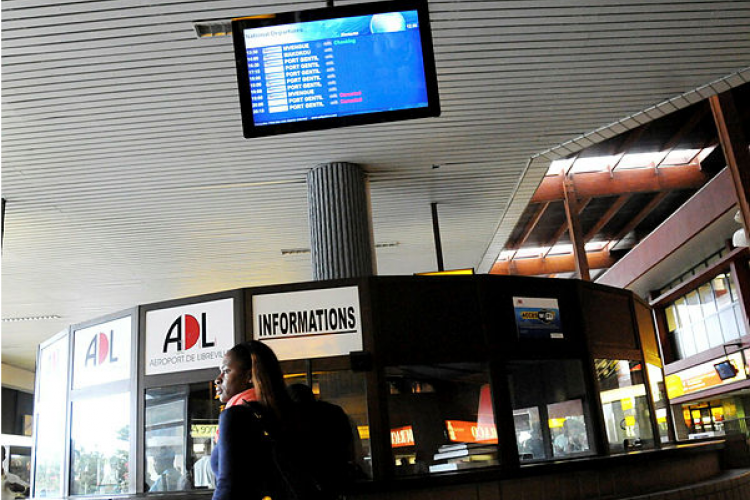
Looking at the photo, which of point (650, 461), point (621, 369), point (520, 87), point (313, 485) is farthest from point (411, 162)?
point (313, 485)

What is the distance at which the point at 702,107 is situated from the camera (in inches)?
546

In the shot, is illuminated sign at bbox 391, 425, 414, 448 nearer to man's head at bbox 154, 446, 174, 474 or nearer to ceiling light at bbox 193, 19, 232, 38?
man's head at bbox 154, 446, 174, 474

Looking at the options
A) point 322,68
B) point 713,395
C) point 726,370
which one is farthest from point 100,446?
point 713,395

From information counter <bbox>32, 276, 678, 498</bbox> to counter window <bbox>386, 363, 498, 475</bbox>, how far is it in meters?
0.01

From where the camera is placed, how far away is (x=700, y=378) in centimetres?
1902

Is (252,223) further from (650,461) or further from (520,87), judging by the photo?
(650,461)

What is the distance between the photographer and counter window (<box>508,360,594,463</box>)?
671 centimetres

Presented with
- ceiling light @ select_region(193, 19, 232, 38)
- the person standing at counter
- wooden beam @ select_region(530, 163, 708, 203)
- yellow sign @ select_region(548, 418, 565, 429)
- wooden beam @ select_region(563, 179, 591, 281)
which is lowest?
the person standing at counter

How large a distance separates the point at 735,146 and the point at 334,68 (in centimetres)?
975

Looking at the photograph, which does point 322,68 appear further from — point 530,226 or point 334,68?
point 530,226

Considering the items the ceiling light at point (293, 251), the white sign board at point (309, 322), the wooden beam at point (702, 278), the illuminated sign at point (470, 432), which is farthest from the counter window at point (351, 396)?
the wooden beam at point (702, 278)

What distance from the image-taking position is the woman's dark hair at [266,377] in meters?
2.12

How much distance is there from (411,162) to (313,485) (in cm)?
660

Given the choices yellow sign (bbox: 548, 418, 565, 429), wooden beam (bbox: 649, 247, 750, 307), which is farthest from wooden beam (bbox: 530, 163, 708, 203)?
yellow sign (bbox: 548, 418, 565, 429)
